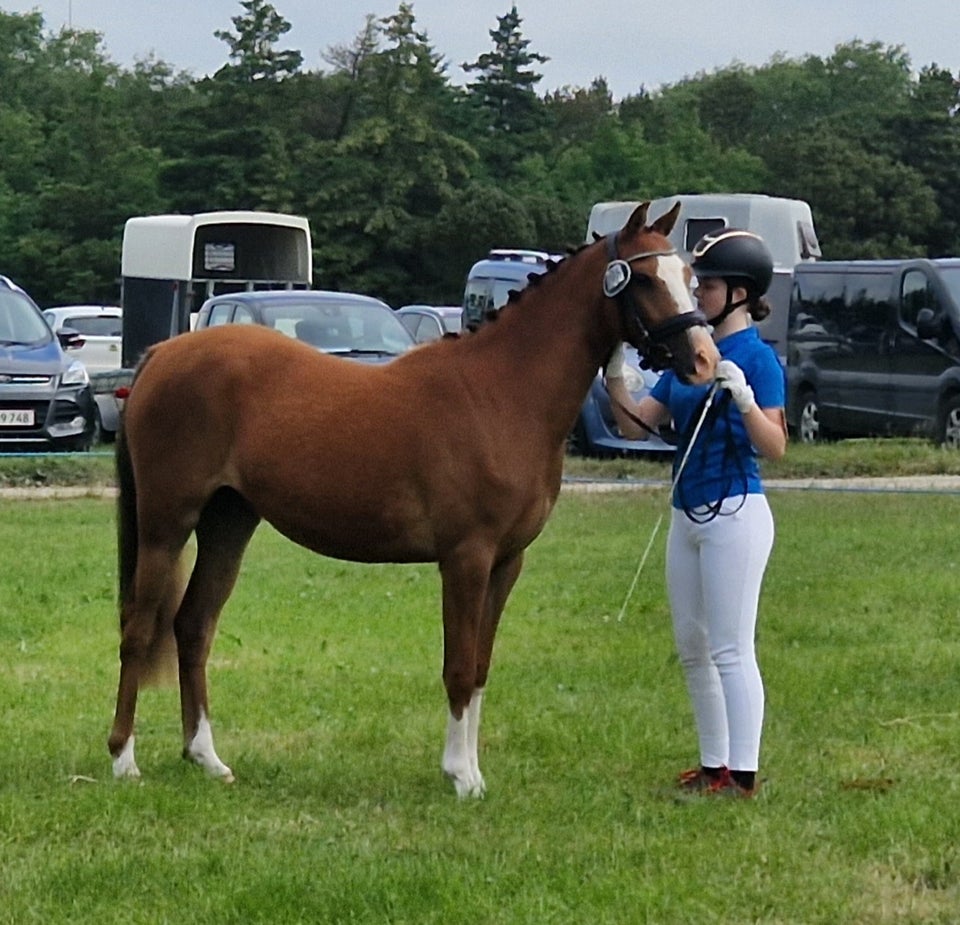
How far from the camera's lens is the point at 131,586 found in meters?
7.68

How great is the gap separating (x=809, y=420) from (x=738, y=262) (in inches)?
661

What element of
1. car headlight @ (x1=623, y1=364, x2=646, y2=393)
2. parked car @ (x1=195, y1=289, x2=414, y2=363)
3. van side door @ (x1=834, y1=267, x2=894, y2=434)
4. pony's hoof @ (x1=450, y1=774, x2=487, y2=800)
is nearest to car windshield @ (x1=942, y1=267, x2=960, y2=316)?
van side door @ (x1=834, y1=267, x2=894, y2=434)

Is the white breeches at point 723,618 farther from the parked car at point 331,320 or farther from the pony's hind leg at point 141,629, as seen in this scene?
the parked car at point 331,320

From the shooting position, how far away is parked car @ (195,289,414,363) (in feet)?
60.2

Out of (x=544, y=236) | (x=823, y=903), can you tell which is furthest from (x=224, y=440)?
(x=544, y=236)

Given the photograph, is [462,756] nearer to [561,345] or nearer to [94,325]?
[561,345]

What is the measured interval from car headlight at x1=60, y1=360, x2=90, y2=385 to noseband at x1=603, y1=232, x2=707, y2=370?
14.0m

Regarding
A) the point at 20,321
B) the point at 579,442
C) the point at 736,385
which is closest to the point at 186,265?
the point at 20,321

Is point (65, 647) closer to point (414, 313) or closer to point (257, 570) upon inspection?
point (257, 570)

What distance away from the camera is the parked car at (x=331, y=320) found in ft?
60.2

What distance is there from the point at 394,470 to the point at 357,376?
0.49 meters

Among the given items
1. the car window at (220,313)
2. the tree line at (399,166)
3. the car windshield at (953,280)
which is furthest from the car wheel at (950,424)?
the tree line at (399,166)

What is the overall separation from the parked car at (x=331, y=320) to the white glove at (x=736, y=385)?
38.3 feet

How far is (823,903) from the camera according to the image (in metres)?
5.52
